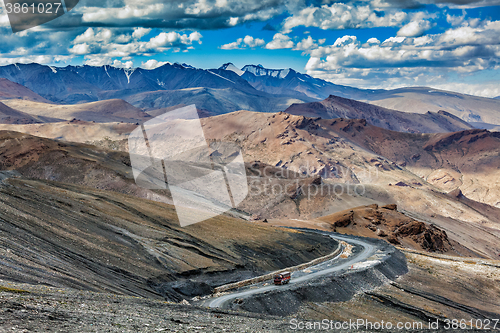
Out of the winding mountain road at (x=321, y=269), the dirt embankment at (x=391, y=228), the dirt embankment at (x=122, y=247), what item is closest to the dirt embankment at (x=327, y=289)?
the winding mountain road at (x=321, y=269)

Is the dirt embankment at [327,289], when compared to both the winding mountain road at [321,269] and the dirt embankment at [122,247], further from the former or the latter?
the dirt embankment at [122,247]

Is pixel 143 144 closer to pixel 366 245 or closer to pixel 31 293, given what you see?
pixel 366 245

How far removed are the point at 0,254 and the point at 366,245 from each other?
5133 cm

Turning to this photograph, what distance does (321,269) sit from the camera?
44.0 metres

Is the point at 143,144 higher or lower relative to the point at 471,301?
lower

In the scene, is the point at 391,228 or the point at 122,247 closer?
the point at 122,247

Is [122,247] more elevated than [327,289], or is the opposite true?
[122,247]

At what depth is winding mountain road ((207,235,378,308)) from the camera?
A: 30.5m

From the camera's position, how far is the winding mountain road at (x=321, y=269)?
30477 millimetres

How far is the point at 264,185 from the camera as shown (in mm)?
118375

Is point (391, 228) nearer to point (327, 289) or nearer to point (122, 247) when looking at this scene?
point (327, 289)

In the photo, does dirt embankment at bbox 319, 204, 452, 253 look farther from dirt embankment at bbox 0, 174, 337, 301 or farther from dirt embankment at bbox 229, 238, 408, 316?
dirt embankment at bbox 0, 174, 337, 301

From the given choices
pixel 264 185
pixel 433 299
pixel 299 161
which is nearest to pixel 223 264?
pixel 433 299

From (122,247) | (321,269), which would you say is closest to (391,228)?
(321,269)
